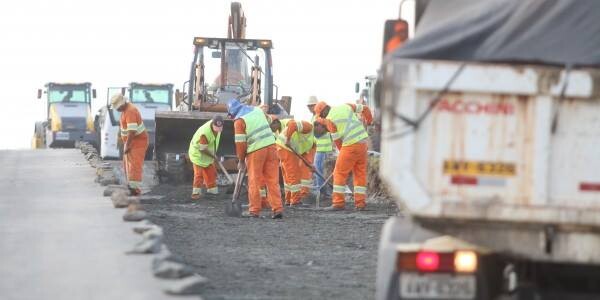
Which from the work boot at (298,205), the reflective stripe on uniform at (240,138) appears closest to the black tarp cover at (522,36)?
the reflective stripe on uniform at (240,138)

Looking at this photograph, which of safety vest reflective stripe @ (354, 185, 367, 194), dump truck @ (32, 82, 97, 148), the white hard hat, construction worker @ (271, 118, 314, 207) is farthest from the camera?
dump truck @ (32, 82, 97, 148)

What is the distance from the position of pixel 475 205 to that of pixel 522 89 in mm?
674

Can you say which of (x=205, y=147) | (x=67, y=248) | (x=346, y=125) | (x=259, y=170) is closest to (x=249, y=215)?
(x=259, y=170)

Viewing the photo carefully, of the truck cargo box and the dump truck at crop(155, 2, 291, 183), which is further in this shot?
Answer: the dump truck at crop(155, 2, 291, 183)

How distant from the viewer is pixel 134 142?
2319cm

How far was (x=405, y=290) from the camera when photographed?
8227mm

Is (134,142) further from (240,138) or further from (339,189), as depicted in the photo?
(240,138)

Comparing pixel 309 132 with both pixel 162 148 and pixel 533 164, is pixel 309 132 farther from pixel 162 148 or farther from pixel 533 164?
pixel 533 164

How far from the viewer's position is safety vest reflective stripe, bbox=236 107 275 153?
19.5 metres

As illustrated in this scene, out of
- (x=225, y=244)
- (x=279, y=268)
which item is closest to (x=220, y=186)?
(x=225, y=244)

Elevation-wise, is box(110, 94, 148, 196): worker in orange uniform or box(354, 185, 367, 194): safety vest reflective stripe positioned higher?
box(110, 94, 148, 196): worker in orange uniform

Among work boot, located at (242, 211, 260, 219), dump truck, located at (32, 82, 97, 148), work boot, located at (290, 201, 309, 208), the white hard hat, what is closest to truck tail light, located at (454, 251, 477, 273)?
work boot, located at (242, 211, 260, 219)

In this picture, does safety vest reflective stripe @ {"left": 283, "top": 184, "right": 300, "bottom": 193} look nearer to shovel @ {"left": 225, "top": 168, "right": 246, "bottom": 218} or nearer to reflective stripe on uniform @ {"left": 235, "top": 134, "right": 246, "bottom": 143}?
shovel @ {"left": 225, "top": 168, "right": 246, "bottom": 218}

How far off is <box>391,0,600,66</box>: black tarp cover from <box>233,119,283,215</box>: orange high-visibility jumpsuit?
11.1 metres
